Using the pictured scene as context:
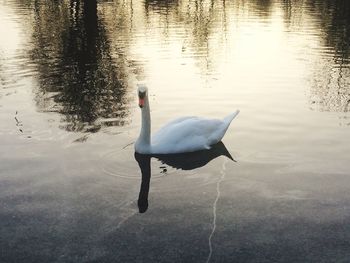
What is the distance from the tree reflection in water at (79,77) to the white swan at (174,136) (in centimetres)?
255

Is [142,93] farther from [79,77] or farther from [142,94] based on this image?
[79,77]

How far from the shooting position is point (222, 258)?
21.1ft

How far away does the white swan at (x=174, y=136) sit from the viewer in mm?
10102

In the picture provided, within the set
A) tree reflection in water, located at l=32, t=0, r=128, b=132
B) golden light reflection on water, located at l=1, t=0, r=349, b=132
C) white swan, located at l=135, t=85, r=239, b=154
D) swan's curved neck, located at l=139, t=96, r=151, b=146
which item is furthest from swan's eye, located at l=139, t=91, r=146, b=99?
golden light reflection on water, located at l=1, t=0, r=349, b=132

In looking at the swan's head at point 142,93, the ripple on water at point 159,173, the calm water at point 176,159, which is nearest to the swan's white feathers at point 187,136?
the calm water at point 176,159

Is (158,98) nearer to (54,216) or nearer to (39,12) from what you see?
(54,216)

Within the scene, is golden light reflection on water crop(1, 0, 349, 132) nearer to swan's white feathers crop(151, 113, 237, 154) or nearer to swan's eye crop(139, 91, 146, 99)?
swan's white feathers crop(151, 113, 237, 154)

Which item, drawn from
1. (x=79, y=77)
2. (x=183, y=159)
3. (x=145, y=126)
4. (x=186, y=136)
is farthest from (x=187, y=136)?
(x=79, y=77)

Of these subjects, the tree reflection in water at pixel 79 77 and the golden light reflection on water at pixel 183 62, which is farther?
the golden light reflection on water at pixel 183 62

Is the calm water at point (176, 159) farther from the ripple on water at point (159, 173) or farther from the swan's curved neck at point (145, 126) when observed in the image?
the swan's curved neck at point (145, 126)

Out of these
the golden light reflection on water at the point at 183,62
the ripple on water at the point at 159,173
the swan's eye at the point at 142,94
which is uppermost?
the swan's eye at the point at 142,94

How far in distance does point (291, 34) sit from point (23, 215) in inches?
1055

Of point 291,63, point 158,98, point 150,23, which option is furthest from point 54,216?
point 150,23

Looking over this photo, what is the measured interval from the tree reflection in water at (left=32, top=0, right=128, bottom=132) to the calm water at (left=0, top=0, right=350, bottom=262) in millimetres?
91
